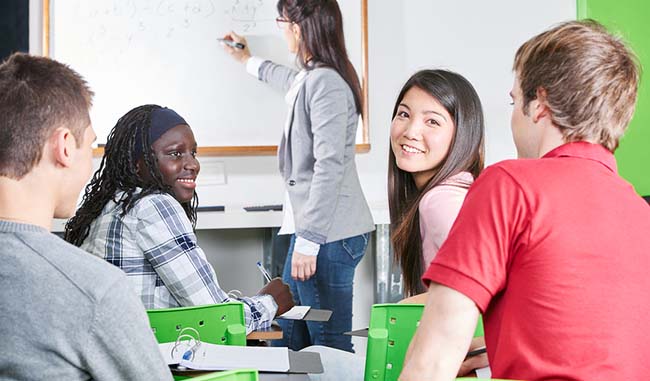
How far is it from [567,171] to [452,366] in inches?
12.5

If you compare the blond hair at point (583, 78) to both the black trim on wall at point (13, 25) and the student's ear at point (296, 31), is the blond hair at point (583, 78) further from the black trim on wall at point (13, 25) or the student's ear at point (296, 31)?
the black trim on wall at point (13, 25)

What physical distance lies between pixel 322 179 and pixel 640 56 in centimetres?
216

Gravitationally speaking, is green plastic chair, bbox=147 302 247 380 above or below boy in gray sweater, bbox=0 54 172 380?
below

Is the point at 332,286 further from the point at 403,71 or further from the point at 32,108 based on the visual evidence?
the point at 32,108

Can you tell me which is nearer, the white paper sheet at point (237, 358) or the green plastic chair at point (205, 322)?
the white paper sheet at point (237, 358)

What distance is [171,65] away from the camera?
3.83 meters

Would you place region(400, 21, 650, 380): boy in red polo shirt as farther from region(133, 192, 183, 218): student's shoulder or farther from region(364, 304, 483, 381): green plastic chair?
region(133, 192, 183, 218): student's shoulder

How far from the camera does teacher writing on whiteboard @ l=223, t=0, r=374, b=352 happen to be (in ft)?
9.32

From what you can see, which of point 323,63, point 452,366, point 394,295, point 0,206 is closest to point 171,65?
point 323,63

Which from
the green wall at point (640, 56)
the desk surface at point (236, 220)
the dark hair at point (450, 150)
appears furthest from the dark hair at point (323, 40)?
the green wall at point (640, 56)

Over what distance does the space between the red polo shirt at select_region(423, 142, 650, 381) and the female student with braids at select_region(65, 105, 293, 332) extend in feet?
3.09

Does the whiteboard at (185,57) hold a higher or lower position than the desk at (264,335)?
higher

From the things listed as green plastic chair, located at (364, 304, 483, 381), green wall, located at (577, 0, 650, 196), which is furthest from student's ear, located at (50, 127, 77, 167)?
green wall, located at (577, 0, 650, 196)

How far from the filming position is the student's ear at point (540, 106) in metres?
1.23
